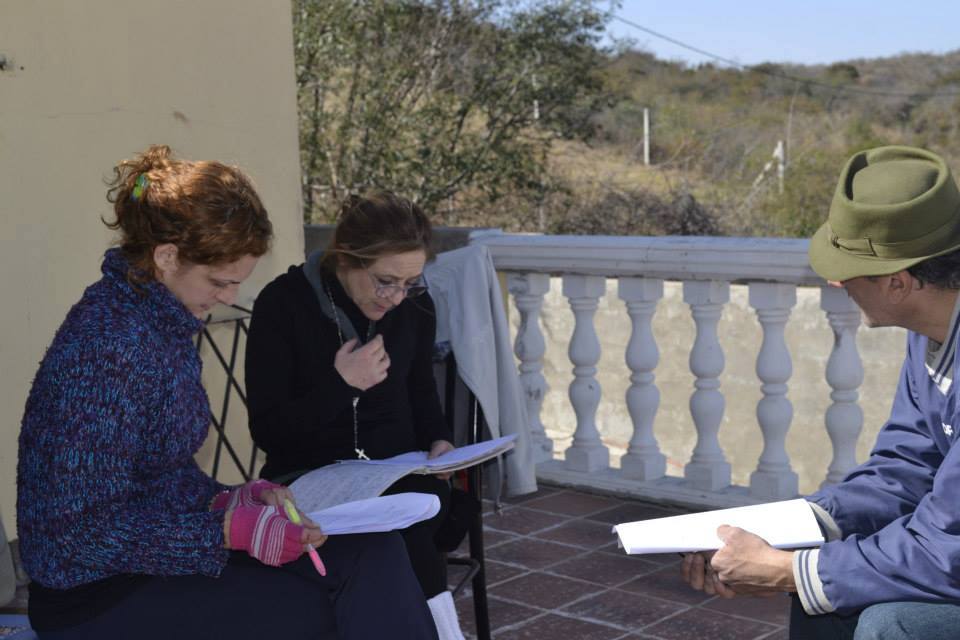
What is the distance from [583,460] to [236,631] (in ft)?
9.10

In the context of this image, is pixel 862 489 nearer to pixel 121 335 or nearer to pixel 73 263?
pixel 121 335

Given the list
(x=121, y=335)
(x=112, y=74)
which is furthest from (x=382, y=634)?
(x=112, y=74)

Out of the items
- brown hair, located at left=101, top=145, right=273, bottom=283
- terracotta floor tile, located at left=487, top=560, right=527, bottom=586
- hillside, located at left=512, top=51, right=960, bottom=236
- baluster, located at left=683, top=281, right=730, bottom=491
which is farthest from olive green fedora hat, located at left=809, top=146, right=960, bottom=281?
hillside, located at left=512, top=51, right=960, bottom=236

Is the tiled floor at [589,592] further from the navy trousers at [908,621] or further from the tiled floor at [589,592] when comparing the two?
the navy trousers at [908,621]

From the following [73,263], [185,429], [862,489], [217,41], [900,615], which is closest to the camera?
[900,615]

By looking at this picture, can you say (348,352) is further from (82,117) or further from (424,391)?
(82,117)

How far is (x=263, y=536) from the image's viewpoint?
2.18 meters

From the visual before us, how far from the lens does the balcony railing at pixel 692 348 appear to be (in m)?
4.28

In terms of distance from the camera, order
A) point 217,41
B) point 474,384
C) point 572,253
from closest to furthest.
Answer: point 474,384 → point 217,41 → point 572,253

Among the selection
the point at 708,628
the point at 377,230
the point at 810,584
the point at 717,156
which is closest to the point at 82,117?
the point at 377,230

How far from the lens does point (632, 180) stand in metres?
14.3

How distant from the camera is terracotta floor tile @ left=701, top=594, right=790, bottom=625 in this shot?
11.8 ft

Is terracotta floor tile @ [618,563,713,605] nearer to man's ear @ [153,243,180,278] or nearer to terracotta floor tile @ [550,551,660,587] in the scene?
terracotta floor tile @ [550,551,660,587]

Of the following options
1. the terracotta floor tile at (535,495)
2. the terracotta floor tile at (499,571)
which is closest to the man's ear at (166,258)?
the terracotta floor tile at (499,571)
